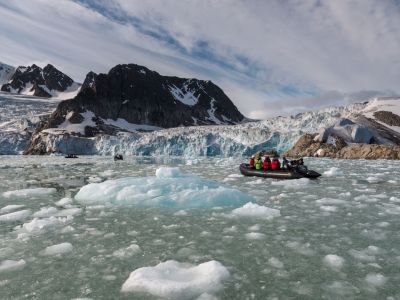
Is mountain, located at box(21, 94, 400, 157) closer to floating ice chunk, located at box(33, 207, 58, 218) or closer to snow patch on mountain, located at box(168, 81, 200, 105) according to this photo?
floating ice chunk, located at box(33, 207, 58, 218)

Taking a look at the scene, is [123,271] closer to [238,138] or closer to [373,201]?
[373,201]

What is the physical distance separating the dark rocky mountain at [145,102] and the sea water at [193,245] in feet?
293

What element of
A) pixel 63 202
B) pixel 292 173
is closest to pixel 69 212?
pixel 63 202

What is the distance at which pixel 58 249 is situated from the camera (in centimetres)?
679

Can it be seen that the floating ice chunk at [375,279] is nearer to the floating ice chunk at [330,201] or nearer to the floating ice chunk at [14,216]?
the floating ice chunk at [330,201]

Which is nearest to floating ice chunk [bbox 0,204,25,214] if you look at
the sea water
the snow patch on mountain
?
the sea water

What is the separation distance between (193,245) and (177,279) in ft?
5.83

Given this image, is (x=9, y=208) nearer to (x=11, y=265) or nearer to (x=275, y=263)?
(x=11, y=265)

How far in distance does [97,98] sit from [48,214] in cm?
12199

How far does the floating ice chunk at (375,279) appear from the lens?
528cm

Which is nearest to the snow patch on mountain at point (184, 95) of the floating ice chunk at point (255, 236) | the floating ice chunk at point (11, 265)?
the floating ice chunk at point (255, 236)

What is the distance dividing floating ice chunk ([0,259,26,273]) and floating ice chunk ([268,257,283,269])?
402cm

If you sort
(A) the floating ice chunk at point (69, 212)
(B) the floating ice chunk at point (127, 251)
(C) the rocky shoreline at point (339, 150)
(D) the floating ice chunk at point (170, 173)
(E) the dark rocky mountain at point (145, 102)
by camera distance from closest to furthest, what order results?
(B) the floating ice chunk at point (127, 251) → (A) the floating ice chunk at point (69, 212) → (D) the floating ice chunk at point (170, 173) → (C) the rocky shoreline at point (339, 150) → (E) the dark rocky mountain at point (145, 102)

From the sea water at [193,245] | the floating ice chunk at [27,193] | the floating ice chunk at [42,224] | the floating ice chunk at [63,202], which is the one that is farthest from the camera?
the floating ice chunk at [27,193]
